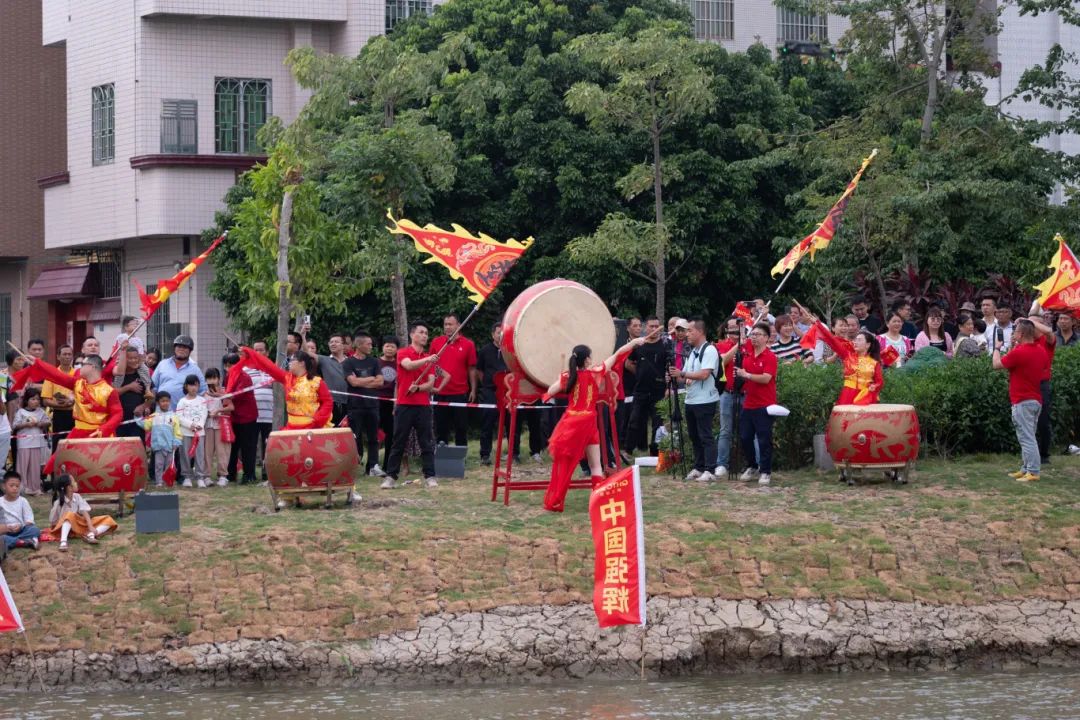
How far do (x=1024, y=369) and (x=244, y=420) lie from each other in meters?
8.71

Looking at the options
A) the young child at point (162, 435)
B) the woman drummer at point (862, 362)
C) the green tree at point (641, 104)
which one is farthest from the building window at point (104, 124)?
the woman drummer at point (862, 362)

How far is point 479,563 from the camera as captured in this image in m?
14.8

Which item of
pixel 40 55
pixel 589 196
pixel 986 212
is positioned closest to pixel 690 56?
pixel 589 196

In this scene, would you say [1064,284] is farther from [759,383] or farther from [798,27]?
[798,27]

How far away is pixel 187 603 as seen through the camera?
1419 centimetres

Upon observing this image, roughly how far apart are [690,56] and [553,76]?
3.46 m

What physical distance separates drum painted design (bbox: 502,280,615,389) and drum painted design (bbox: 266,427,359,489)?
1971mm

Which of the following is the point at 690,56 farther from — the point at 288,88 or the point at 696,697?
the point at 696,697

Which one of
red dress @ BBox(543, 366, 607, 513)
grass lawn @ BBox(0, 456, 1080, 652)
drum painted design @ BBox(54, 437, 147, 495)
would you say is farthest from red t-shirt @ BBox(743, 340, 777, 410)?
drum painted design @ BBox(54, 437, 147, 495)

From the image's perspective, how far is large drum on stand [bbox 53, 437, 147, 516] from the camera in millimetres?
16344

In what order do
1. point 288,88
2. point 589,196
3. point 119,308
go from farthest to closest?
point 119,308 → point 288,88 → point 589,196

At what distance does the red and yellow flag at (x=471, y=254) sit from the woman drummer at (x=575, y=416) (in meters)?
1.38

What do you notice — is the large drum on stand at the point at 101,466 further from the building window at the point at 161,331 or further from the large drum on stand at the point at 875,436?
the building window at the point at 161,331

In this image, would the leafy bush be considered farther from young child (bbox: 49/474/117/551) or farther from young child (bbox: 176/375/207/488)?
young child (bbox: 49/474/117/551)
